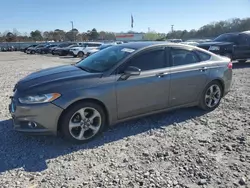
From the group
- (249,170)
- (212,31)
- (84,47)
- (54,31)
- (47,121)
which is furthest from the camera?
(54,31)

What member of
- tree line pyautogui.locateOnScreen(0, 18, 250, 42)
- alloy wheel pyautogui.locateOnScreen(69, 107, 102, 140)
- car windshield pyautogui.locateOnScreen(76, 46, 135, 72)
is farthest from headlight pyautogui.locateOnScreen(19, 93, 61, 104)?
tree line pyautogui.locateOnScreen(0, 18, 250, 42)

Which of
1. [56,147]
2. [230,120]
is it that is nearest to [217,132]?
[230,120]

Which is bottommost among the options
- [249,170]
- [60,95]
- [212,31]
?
[249,170]

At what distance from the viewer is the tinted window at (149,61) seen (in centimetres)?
411

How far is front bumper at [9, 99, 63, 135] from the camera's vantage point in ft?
11.0

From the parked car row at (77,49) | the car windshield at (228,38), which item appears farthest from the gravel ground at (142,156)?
the parked car row at (77,49)

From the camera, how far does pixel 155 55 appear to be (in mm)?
4348

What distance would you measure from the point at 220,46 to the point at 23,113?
33.9 feet

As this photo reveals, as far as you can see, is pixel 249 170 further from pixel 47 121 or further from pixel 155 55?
pixel 47 121

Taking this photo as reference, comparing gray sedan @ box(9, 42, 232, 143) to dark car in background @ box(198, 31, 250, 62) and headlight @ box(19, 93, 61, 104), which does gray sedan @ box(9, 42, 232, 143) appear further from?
dark car in background @ box(198, 31, 250, 62)

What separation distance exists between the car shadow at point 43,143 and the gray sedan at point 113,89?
217mm

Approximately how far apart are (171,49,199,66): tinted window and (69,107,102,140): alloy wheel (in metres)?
1.89

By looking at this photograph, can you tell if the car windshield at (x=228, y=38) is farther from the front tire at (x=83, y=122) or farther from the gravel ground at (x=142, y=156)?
the front tire at (x=83, y=122)

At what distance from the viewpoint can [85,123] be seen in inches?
146
